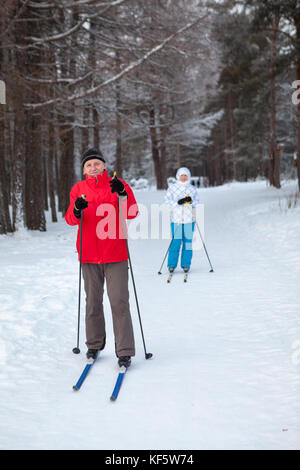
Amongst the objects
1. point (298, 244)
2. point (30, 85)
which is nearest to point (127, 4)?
point (30, 85)

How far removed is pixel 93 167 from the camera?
A: 404 cm

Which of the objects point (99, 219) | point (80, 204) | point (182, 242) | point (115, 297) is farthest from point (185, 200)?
point (80, 204)

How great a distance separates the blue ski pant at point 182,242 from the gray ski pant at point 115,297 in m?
4.00

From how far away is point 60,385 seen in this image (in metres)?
3.85

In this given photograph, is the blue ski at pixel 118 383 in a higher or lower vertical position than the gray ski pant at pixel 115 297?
lower

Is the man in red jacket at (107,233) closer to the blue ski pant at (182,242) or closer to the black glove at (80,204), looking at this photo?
the black glove at (80,204)

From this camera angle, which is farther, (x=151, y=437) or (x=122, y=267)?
(x=122, y=267)

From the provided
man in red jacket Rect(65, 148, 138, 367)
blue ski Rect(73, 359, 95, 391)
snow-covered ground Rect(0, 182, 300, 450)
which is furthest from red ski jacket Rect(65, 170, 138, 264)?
snow-covered ground Rect(0, 182, 300, 450)

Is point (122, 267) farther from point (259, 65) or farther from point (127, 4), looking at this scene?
point (259, 65)

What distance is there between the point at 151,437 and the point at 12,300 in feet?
11.5

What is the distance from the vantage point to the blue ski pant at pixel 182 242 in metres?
8.16

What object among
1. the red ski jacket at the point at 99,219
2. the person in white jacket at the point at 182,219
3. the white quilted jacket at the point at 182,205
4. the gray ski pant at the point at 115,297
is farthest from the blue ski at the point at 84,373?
the white quilted jacket at the point at 182,205
